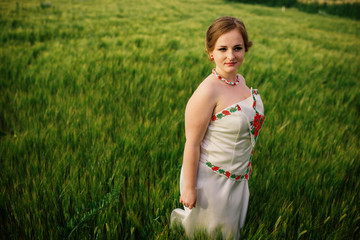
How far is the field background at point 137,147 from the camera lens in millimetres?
1023

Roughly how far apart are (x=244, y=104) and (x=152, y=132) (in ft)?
2.88

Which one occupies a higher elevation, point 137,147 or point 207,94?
point 207,94

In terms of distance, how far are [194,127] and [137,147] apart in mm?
703

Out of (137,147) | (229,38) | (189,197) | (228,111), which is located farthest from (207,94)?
(137,147)

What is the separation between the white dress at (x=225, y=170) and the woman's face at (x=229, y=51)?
144 mm

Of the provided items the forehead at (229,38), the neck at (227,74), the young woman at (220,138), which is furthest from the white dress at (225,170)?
the forehead at (229,38)

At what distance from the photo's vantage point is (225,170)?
2.85ft

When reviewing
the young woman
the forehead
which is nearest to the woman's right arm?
the young woman

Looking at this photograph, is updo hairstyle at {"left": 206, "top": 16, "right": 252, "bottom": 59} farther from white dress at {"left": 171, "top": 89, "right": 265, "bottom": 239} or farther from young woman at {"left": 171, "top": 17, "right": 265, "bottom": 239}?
white dress at {"left": 171, "top": 89, "right": 265, "bottom": 239}

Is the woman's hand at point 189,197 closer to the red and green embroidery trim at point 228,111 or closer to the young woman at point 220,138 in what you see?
the young woman at point 220,138

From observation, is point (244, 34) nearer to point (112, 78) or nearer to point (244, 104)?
point (244, 104)

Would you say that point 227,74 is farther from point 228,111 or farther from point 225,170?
point 225,170

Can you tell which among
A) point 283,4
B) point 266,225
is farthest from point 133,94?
point 283,4

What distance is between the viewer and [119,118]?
175cm
